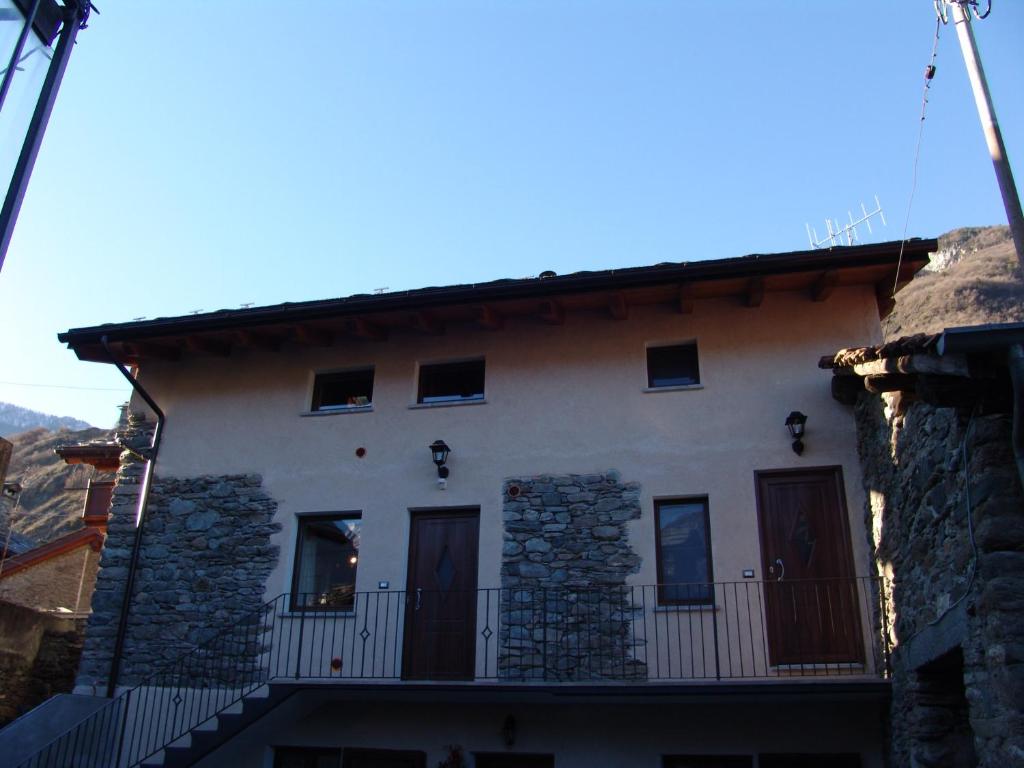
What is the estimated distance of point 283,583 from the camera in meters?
10.5

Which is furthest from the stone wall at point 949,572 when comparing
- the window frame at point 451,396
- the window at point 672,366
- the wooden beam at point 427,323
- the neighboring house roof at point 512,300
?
the wooden beam at point 427,323

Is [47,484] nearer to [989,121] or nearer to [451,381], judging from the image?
[451,381]

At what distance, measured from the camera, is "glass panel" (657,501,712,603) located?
9.41 meters

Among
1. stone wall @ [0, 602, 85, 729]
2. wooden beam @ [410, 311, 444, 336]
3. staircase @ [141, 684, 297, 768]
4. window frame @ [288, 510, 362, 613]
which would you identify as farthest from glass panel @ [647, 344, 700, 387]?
stone wall @ [0, 602, 85, 729]

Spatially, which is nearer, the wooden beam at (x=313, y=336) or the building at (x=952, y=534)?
the building at (x=952, y=534)

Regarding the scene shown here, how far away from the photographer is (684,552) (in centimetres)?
962

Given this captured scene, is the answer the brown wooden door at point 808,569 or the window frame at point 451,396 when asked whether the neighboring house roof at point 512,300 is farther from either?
the brown wooden door at point 808,569

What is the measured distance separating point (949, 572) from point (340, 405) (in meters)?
7.77

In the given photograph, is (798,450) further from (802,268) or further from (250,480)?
(250,480)

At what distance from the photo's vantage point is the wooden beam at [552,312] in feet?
34.2

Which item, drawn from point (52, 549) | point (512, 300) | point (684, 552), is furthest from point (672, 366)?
point (52, 549)

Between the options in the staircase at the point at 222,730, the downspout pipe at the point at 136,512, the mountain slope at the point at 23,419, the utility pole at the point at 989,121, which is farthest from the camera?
the mountain slope at the point at 23,419

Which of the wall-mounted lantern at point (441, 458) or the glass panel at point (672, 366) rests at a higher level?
the glass panel at point (672, 366)

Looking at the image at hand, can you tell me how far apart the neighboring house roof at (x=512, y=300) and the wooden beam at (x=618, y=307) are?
0.01m
